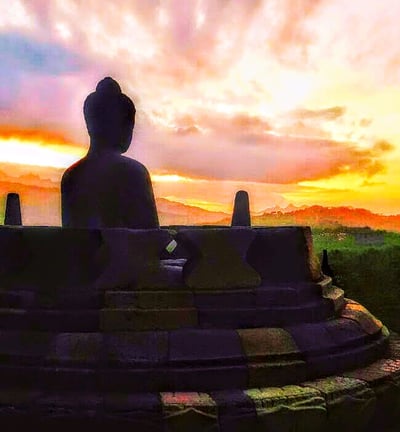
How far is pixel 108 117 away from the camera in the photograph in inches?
268

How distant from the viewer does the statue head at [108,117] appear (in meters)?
6.76

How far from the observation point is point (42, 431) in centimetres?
446

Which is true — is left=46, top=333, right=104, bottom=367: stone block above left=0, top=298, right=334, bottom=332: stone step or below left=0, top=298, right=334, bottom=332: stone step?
below

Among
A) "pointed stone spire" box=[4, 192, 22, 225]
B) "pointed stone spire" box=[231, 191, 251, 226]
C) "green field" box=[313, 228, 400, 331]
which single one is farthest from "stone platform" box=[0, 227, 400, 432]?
"green field" box=[313, 228, 400, 331]

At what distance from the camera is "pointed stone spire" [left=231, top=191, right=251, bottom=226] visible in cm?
1074

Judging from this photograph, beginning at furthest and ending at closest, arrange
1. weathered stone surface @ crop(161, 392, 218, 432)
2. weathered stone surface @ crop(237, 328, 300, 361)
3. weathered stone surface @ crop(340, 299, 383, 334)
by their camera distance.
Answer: weathered stone surface @ crop(340, 299, 383, 334) → weathered stone surface @ crop(237, 328, 300, 361) → weathered stone surface @ crop(161, 392, 218, 432)

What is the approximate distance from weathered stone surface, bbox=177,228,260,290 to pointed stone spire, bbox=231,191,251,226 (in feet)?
17.4

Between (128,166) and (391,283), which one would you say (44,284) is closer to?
(128,166)

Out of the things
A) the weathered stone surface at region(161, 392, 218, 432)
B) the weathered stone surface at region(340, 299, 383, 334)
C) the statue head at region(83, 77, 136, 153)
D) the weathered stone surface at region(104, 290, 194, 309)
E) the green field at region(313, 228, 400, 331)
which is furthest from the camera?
the green field at region(313, 228, 400, 331)

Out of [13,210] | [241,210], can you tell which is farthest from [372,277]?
[13,210]

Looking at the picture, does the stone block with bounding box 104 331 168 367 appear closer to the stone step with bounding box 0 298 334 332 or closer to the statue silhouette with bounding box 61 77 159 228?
the stone step with bounding box 0 298 334 332

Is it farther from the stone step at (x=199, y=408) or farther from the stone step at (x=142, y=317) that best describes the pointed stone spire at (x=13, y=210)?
the stone step at (x=199, y=408)

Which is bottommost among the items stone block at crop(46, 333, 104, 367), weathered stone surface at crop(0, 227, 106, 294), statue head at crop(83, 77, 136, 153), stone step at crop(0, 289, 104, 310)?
stone block at crop(46, 333, 104, 367)

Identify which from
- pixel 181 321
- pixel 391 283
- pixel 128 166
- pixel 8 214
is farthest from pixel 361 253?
pixel 181 321
